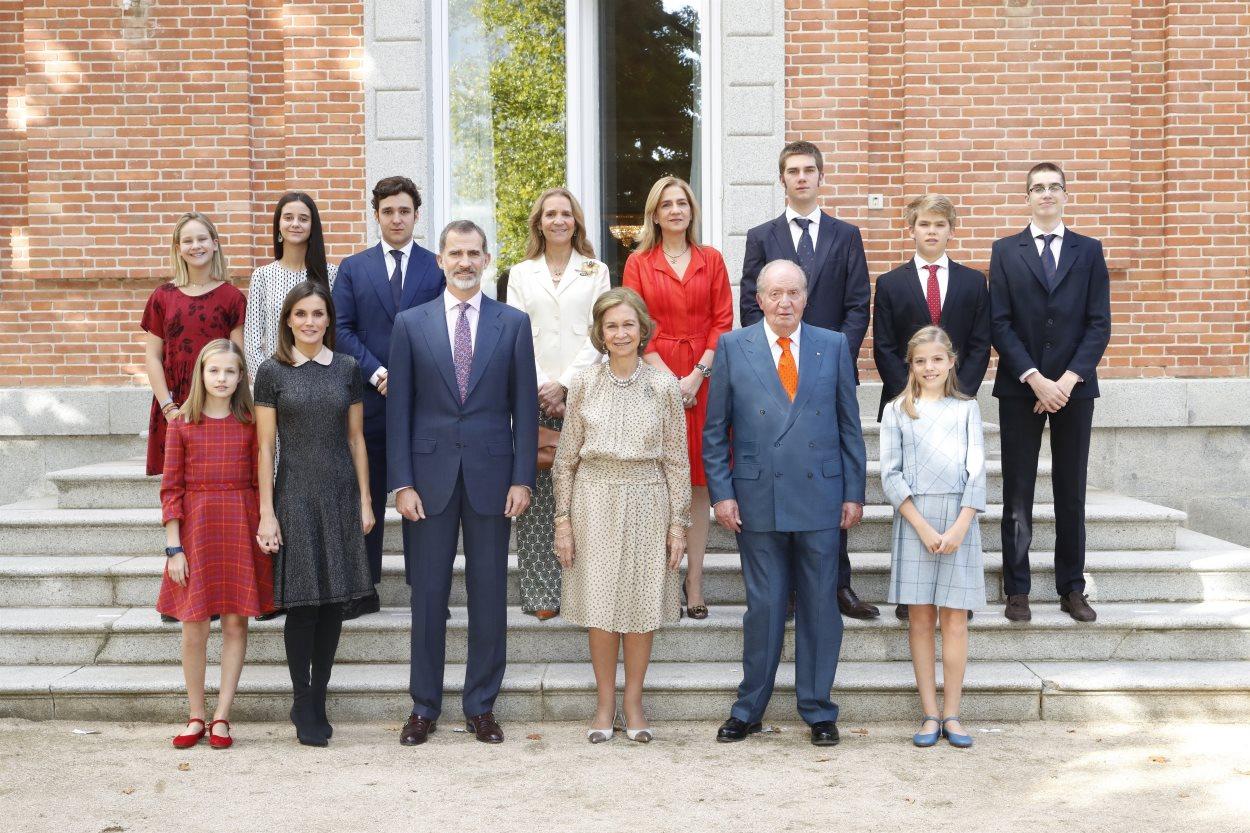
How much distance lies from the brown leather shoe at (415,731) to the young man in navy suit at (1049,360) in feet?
9.29

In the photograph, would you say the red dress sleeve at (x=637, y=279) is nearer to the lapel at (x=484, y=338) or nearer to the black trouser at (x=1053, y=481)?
the lapel at (x=484, y=338)

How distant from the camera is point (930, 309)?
18.4ft

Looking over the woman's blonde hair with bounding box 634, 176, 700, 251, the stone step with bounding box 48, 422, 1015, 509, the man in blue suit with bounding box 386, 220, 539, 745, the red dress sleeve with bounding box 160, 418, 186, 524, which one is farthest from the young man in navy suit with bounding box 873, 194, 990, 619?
the red dress sleeve with bounding box 160, 418, 186, 524

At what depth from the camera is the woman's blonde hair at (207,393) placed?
4.94 m

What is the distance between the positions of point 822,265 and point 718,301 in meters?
0.55

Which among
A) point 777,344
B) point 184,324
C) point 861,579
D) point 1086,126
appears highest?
point 1086,126

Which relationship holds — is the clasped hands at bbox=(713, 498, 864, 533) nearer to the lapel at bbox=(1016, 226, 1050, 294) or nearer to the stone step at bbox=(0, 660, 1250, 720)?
the stone step at bbox=(0, 660, 1250, 720)

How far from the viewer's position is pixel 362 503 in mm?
5078

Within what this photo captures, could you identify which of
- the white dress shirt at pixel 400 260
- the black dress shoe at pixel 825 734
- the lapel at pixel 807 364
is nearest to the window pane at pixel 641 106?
the white dress shirt at pixel 400 260

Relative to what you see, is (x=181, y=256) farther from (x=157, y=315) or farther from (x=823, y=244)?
(x=823, y=244)

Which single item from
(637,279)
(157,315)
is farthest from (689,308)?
(157,315)

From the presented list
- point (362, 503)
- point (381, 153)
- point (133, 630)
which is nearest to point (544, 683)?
A: point (362, 503)

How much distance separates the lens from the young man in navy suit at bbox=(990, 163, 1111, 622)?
18.3 feet

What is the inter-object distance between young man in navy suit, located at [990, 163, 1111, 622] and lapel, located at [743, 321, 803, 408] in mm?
1359
